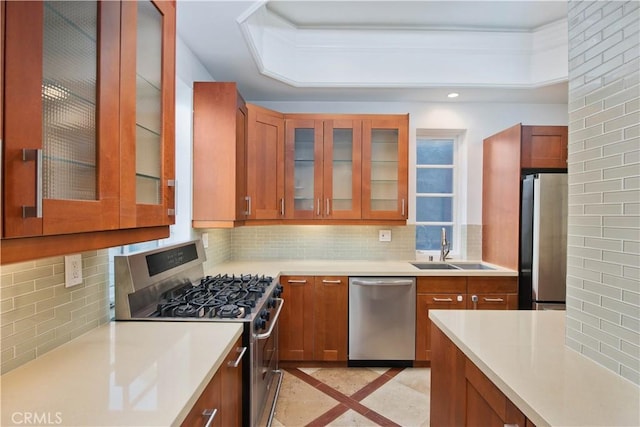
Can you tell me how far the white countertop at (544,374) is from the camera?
757 mm

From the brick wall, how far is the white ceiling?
159cm

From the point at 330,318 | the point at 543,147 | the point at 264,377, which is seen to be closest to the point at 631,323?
the point at 264,377

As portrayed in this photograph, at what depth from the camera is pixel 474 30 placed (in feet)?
9.07

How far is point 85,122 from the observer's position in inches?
34.6

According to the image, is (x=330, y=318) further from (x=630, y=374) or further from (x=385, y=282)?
(x=630, y=374)

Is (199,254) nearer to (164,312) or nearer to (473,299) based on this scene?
(164,312)

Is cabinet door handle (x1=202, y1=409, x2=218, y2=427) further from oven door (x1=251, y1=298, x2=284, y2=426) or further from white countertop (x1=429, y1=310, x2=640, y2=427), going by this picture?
white countertop (x1=429, y1=310, x2=640, y2=427)

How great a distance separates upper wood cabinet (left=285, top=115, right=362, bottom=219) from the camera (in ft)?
9.50

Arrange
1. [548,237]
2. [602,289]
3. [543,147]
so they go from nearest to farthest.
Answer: [602,289], [548,237], [543,147]

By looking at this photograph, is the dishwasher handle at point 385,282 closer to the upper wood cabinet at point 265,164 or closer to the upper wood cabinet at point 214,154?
the upper wood cabinet at point 265,164

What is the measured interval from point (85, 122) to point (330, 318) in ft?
7.47

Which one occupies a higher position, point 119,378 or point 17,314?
point 17,314

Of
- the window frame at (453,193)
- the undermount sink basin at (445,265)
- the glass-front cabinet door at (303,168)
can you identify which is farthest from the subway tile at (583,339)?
the window frame at (453,193)

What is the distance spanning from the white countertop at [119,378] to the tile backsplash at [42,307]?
0.04 metres
